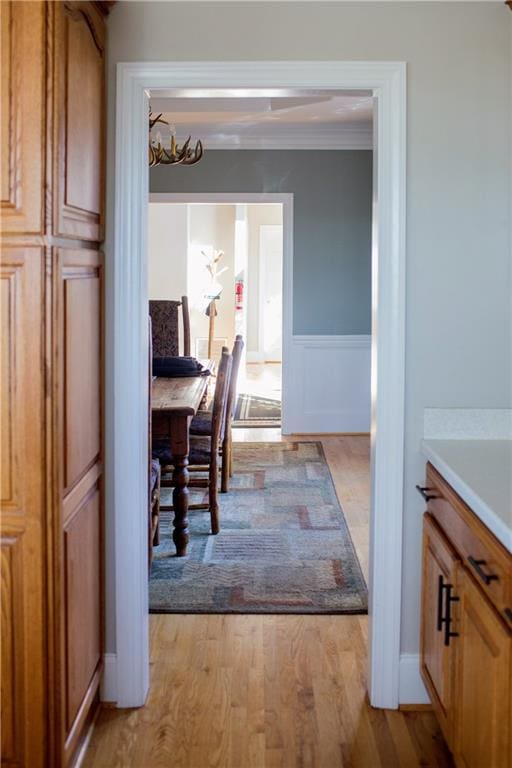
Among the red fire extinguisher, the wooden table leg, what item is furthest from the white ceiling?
the red fire extinguisher

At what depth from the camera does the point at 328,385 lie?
744 centimetres

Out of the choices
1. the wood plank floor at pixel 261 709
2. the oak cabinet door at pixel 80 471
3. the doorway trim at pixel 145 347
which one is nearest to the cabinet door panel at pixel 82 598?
the oak cabinet door at pixel 80 471

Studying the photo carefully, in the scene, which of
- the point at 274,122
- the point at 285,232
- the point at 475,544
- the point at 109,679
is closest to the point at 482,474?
the point at 475,544

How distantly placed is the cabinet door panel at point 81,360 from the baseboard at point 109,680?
69 centimetres

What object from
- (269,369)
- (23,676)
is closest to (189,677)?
(23,676)

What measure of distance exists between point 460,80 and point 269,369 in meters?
10.1

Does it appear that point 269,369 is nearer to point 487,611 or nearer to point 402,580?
point 402,580

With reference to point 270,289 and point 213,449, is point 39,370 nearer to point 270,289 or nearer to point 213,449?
point 213,449

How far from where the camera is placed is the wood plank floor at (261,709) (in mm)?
2469

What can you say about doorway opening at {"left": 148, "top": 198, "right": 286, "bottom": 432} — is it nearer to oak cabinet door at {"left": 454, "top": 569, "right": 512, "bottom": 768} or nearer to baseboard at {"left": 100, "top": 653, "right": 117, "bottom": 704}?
baseboard at {"left": 100, "top": 653, "right": 117, "bottom": 704}

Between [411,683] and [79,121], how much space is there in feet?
6.74

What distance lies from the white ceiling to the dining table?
90.0 inches

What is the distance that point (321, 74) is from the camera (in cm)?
259

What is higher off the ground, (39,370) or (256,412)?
(39,370)
